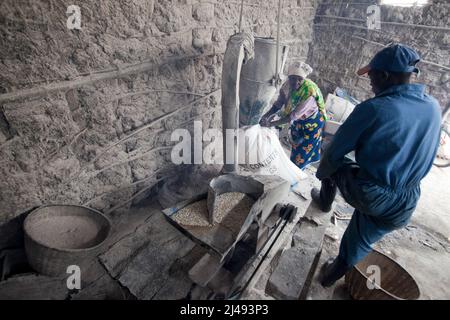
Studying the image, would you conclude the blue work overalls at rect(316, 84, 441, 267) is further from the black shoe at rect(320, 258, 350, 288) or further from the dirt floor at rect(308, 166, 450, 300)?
the dirt floor at rect(308, 166, 450, 300)

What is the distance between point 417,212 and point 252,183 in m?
3.71

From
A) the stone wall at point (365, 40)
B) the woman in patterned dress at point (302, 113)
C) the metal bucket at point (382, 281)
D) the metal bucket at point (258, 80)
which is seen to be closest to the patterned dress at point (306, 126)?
the woman in patterned dress at point (302, 113)

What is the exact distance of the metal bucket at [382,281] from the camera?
2189 mm

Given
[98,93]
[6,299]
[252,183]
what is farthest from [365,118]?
[6,299]

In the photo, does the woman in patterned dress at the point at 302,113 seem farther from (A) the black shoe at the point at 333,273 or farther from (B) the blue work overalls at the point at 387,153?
(A) the black shoe at the point at 333,273

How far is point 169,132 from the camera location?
11.4ft

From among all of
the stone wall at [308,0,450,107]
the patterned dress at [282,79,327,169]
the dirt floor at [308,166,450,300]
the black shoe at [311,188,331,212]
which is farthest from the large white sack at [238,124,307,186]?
the stone wall at [308,0,450,107]

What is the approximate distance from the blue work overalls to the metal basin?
225 cm

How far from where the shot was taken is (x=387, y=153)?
1812 millimetres

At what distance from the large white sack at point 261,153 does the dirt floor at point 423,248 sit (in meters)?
1.04

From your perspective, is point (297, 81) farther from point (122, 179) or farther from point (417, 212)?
point (417, 212)

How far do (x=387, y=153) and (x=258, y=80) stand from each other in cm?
223

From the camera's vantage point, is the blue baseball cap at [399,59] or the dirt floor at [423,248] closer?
the blue baseball cap at [399,59]

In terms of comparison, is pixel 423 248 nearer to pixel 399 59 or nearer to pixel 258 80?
pixel 399 59
